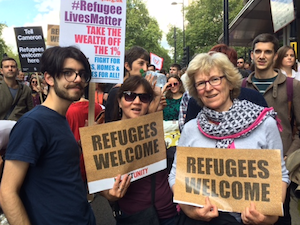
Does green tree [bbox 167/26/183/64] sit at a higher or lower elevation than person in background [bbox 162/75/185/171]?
higher

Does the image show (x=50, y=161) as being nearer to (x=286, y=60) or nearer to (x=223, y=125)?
(x=223, y=125)

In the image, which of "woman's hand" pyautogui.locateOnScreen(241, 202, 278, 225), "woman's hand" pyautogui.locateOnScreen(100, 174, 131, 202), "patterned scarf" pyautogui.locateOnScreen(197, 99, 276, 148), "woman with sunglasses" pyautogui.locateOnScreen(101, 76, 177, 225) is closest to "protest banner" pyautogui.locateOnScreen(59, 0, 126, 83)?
"woman with sunglasses" pyautogui.locateOnScreen(101, 76, 177, 225)

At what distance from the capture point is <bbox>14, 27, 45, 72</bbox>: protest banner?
18.3 ft

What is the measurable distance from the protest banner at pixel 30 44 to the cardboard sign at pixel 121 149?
13.6ft

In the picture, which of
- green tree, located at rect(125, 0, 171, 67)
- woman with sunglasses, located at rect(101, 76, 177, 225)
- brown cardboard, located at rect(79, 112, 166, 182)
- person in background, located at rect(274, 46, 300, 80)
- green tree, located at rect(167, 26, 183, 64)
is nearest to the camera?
brown cardboard, located at rect(79, 112, 166, 182)

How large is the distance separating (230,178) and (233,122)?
1.11 ft

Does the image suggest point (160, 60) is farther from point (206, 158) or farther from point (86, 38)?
point (206, 158)

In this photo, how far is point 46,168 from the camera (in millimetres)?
1738

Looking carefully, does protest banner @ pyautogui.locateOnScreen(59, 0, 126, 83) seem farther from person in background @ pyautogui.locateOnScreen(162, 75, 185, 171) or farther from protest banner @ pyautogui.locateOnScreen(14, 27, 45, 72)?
protest banner @ pyautogui.locateOnScreen(14, 27, 45, 72)

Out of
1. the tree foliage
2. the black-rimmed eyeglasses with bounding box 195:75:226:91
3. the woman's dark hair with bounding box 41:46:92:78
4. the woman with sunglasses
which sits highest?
the tree foliage

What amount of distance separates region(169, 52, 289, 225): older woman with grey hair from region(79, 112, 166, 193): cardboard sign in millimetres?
232

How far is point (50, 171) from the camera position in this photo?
5.74 feet

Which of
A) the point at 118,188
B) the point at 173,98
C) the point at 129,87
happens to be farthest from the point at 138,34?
the point at 118,188

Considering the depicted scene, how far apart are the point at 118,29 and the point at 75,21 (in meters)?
0.38
